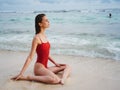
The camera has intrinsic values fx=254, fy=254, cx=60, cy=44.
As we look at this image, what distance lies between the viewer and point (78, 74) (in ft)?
16.7

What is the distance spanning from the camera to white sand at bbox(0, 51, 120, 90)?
14.1 ft

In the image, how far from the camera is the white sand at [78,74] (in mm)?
4301

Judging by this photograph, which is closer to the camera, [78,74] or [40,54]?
[40,54]

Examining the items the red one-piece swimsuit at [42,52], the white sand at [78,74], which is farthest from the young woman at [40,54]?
the white sand at [78,74]

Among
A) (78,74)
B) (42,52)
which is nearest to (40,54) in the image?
(42,52)

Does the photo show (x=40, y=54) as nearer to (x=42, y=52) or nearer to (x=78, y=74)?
(x=42, y=52)

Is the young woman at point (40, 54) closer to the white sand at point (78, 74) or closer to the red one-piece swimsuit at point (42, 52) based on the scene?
the red one-piece swimsuit at point (42, 52)

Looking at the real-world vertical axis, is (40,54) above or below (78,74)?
above

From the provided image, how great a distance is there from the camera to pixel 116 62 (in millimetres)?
6184

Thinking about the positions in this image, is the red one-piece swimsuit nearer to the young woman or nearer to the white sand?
the young woman

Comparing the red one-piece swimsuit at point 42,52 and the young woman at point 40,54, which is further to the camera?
the red one-piece swimsuit at point 42,52

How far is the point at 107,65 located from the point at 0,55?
121 inches

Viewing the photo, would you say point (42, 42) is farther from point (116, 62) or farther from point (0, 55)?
point (0, 55)

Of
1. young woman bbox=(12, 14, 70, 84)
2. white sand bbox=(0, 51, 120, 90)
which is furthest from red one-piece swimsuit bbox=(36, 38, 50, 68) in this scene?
white sand bbox=(0, 51, 120, 90)
